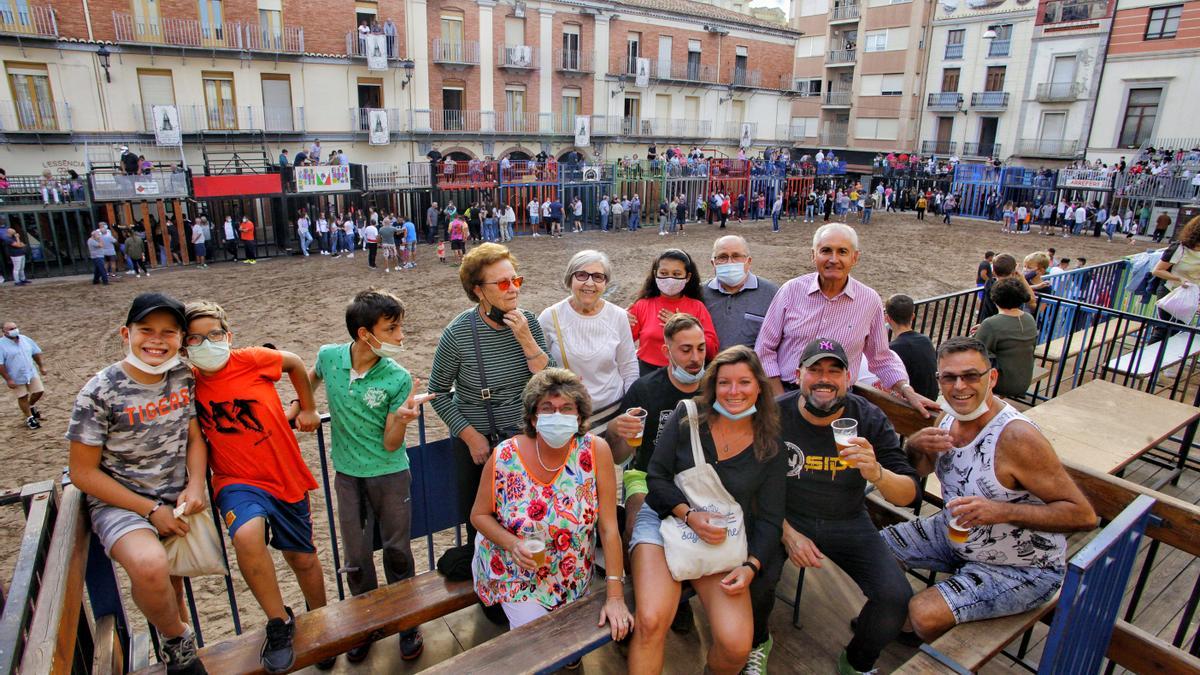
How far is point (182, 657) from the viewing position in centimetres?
273

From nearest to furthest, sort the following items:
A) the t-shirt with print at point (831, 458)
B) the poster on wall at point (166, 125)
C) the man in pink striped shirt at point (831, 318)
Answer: the t-shirt with print at point (831, 458) < the man in pink striped shirt at point (831, 318) < the poster on wall at point (166, 125)

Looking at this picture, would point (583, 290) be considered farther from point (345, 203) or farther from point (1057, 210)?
point (1057, 210)

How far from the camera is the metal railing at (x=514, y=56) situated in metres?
30.3

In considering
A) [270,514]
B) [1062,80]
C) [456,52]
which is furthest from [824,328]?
[1062,80]

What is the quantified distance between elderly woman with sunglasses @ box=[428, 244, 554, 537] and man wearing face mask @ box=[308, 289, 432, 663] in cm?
27

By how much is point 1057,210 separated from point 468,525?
107ft

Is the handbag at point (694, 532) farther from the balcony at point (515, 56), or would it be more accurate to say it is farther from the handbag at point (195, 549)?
the balcony at point (515, 56)

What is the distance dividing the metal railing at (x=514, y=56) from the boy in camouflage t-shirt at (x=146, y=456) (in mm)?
30073

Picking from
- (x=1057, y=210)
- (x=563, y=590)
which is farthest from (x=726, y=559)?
(x=1057, y=210)

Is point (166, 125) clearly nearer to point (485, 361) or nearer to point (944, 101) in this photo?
point (485, 361)

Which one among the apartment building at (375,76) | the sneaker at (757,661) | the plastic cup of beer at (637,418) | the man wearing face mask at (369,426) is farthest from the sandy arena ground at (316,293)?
the apartment building at (375,76)

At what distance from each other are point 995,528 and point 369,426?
9.75 ft

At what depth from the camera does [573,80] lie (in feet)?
108

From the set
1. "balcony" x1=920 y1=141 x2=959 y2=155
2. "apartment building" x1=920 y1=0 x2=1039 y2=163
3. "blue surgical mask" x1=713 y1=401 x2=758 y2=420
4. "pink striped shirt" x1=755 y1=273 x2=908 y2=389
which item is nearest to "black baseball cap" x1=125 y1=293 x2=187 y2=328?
"blue surgical mask" x1=713 y1=401 x2=758 y2=420
